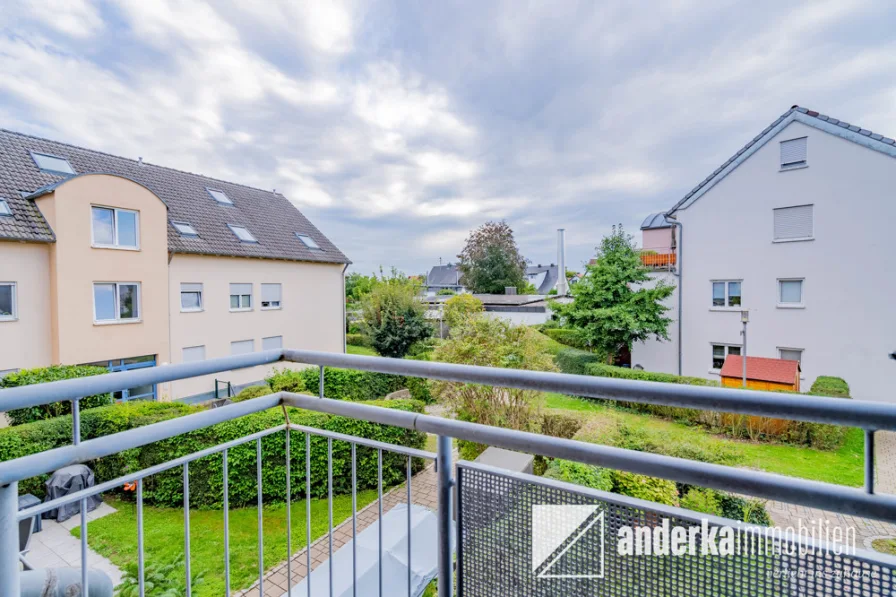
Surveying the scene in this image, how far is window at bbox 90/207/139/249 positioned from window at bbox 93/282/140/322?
104cm

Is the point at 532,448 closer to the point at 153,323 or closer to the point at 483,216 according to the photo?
the point at 153,323

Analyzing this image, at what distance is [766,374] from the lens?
32.9 feet


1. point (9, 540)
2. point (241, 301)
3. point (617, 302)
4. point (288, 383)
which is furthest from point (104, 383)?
point (241, 301)

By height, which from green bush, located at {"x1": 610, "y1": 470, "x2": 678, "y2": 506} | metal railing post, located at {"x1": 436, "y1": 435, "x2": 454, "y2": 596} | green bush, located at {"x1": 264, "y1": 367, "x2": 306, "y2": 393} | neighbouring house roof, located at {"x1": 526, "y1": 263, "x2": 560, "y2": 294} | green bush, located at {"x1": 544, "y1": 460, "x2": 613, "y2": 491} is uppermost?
neighbouring house roof, located at {"x1": 526, "y1": 263, "x2": 560, "y2": 294}

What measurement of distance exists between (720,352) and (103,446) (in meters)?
14.4

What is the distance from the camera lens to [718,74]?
8766 mm

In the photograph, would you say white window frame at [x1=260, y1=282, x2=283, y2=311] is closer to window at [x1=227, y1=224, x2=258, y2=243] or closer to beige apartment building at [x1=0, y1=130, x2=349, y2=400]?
beige apartment building at [x1=0, y1=130, x2=349, y2=400]

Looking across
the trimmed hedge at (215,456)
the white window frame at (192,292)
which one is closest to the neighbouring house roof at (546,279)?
the white window frame at (192,292)

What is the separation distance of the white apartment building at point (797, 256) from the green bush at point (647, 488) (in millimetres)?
10157

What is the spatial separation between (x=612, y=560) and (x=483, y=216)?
1246 inches

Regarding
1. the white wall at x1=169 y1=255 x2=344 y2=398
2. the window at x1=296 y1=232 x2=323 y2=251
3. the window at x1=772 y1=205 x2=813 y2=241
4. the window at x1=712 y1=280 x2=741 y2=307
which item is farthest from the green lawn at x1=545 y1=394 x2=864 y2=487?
the window at x1=296 y1=232 x2=323 y2=251

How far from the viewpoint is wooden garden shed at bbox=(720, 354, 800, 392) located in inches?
384

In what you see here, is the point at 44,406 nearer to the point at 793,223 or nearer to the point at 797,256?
the point at 797,256

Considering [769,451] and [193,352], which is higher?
[193,352]
